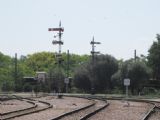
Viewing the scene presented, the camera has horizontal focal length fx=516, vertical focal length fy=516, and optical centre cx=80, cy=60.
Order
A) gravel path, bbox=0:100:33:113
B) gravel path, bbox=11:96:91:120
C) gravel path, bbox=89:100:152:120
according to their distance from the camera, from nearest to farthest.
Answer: gravel path, bbox=11:96:91:120 → gravel path, bbox=89:100:152:120 → gravel path, bbox=0:100:33:113

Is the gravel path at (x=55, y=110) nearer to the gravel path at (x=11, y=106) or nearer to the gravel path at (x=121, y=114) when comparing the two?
the gravel path at (x=11, y=106)

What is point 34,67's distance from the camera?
185875 millimetres

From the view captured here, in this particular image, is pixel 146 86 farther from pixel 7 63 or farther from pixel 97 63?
pixel 7 63

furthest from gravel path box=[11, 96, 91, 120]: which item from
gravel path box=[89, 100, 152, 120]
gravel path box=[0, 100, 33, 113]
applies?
gravel path box=[89, 100, 152, 120]

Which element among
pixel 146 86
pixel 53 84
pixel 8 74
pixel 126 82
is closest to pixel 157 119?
pixel 126 82

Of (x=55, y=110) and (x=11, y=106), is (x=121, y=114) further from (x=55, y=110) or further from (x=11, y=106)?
(x=11, y=106)

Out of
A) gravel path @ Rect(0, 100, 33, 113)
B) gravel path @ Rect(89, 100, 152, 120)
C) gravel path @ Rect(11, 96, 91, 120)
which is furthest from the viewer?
gravel path @ Rect(0, 100, 33, 113)

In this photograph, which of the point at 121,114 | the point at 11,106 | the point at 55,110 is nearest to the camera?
the point at 121,114

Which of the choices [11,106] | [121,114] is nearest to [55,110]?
[121,114]

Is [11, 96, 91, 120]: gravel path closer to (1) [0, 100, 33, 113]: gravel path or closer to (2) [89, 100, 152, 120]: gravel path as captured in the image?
(1) [0, 100, 33, 113]: gravel path

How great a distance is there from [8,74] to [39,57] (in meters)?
44.4

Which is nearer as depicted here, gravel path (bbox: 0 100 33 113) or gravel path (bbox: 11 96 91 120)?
gravel path (bbox: 11 96 91 120)

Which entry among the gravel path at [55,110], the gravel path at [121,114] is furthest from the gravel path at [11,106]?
the gravel path at [121,114]

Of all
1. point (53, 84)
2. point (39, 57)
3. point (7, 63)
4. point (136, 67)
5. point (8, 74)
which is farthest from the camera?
point (39, 57)
